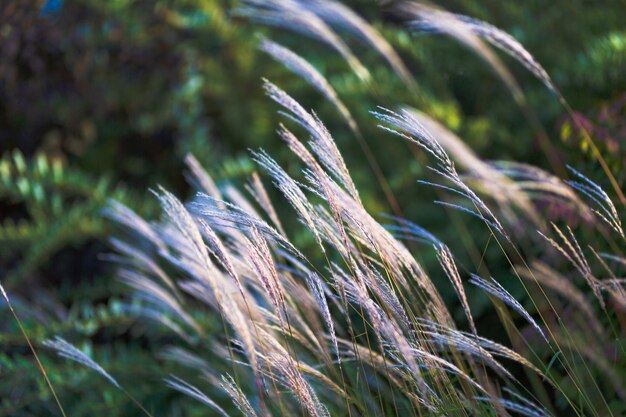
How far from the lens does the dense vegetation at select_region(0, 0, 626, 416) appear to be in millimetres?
1190

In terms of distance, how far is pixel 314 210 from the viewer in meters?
1.19

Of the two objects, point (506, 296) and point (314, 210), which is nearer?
point (506, 296)

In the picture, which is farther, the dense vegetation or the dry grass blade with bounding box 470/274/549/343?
the dense vegetation

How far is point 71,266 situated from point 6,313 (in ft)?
2.69

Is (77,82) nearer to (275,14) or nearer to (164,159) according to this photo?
(164,159)

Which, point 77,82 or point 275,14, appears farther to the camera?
point 77,82

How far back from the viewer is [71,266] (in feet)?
10.6

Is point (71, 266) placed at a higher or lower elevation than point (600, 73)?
lower

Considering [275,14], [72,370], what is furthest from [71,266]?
[275,14]

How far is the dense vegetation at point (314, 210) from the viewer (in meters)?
1.19

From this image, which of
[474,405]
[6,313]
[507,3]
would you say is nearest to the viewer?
[474,405]

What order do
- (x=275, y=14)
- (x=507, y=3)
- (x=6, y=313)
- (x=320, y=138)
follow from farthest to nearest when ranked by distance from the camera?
(x=507, y=3) → (x=6, y=313) → (x=275, y=14) → (x=320, y=138)

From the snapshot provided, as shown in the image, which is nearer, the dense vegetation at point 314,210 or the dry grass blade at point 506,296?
the dry grass blade at point 506,296

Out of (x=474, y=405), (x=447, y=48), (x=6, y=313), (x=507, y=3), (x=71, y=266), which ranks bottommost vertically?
(x=71, y=266)
